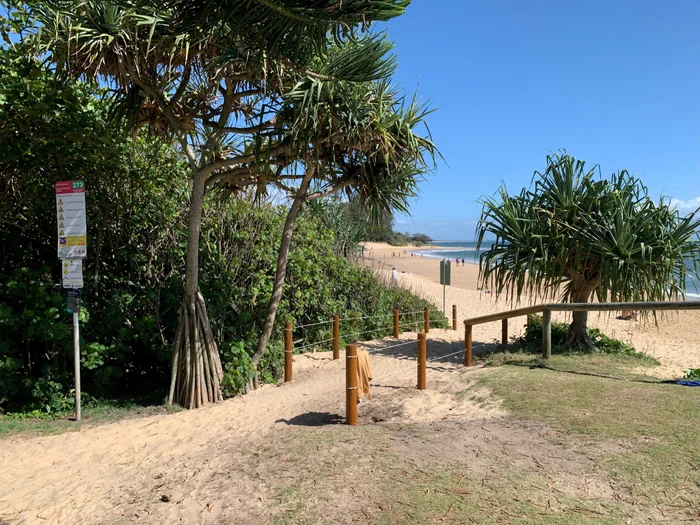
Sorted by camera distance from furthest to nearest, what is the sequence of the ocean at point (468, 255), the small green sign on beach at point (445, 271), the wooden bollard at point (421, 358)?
the small green sign on beach at point (445, 271) → the ocean at point (468, 255) → the wooden bollard at point (421, 358)

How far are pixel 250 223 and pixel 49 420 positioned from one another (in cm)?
445

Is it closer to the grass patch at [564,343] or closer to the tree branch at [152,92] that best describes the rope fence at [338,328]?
the grass patch at [564,343]

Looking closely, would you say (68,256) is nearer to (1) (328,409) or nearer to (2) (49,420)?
(2) (49,420)

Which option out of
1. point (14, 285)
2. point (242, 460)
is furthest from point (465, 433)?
point (14, 285)

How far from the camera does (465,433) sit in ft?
13.6

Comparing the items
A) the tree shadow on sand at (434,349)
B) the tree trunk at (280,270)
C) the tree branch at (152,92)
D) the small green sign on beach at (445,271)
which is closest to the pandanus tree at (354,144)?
the tree trunk at (280,270)

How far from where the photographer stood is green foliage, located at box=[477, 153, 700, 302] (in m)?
7.50

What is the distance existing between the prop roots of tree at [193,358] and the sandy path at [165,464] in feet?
0.96

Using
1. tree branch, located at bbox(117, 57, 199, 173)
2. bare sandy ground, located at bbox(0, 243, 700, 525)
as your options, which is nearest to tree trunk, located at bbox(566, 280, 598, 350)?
bare sandy ground, located at bbox(0, 243, 700, 525)

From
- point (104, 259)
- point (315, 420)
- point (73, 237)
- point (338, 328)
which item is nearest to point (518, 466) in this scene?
point (315, 420)

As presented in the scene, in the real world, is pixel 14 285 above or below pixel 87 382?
above

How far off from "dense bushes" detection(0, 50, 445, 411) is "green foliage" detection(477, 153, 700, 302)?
415cm

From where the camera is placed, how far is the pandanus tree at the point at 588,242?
7500 mm

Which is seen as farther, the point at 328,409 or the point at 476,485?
the point at 328,409
